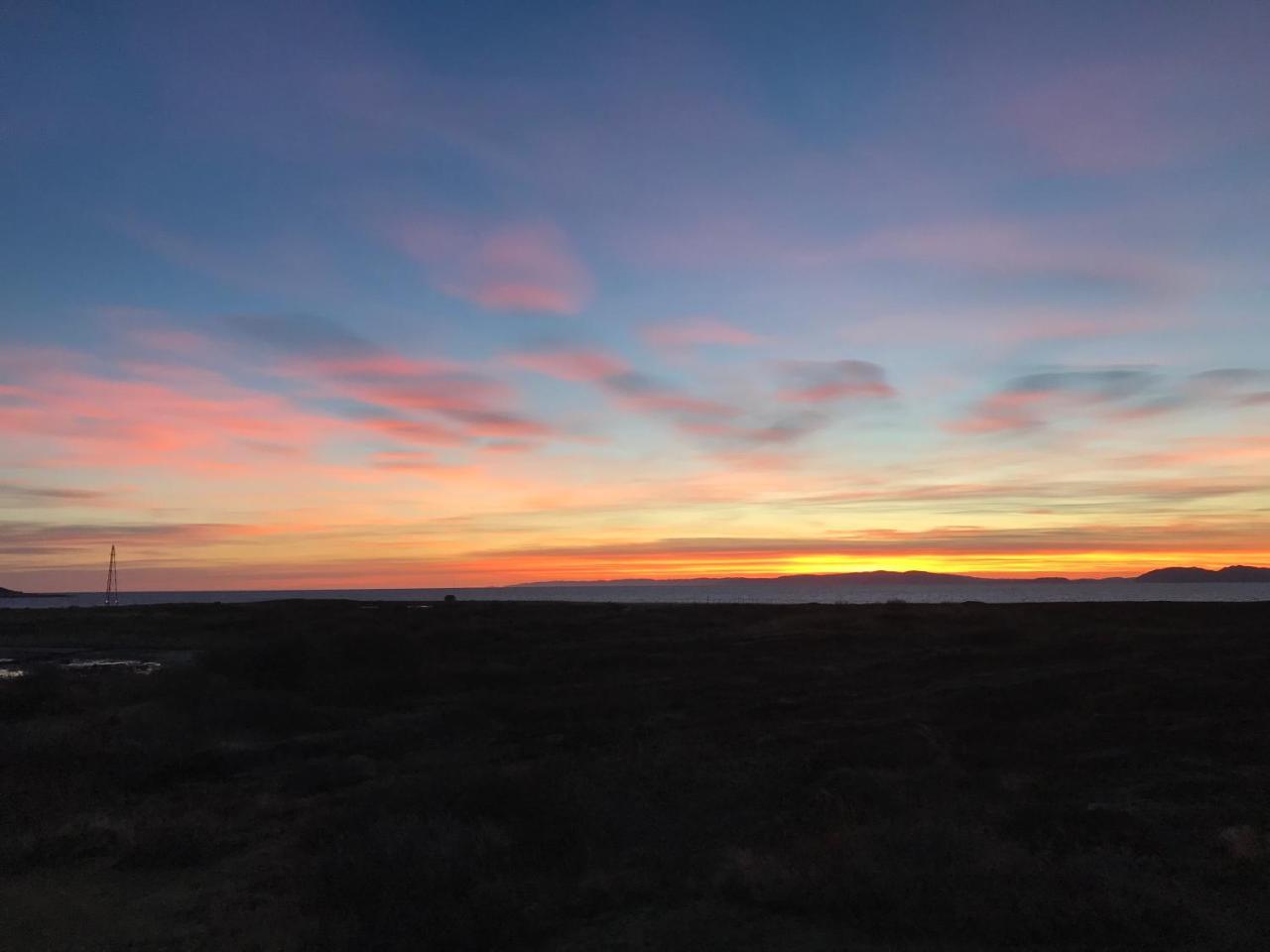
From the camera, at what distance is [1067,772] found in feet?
47.7

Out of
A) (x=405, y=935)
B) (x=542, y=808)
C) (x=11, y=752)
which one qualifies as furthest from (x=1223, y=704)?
(x=11, y=752)

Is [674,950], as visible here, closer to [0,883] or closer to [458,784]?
[458,784]

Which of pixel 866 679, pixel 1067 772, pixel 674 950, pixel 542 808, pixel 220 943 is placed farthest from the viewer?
pixel 866 679

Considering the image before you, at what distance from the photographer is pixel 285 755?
18.0 meters

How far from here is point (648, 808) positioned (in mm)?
12555

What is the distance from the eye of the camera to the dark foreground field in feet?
28.4

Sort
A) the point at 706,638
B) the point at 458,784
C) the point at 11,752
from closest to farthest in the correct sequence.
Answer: the point at 458,784, the point at 11,752, the point at 706,638

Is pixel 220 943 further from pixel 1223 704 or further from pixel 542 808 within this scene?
pixel 1223 704

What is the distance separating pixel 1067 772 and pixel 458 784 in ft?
33.5

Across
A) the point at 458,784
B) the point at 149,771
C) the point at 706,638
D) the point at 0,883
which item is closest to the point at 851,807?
the point at 458,784

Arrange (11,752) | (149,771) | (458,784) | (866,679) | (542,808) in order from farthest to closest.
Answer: (866,679) < (11,752) < (149,771) < (458,784) < (542,808)

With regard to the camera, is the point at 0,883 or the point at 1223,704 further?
the point at 1223,704

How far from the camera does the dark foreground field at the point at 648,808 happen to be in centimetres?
866

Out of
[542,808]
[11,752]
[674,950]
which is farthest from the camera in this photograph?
[11,752]
